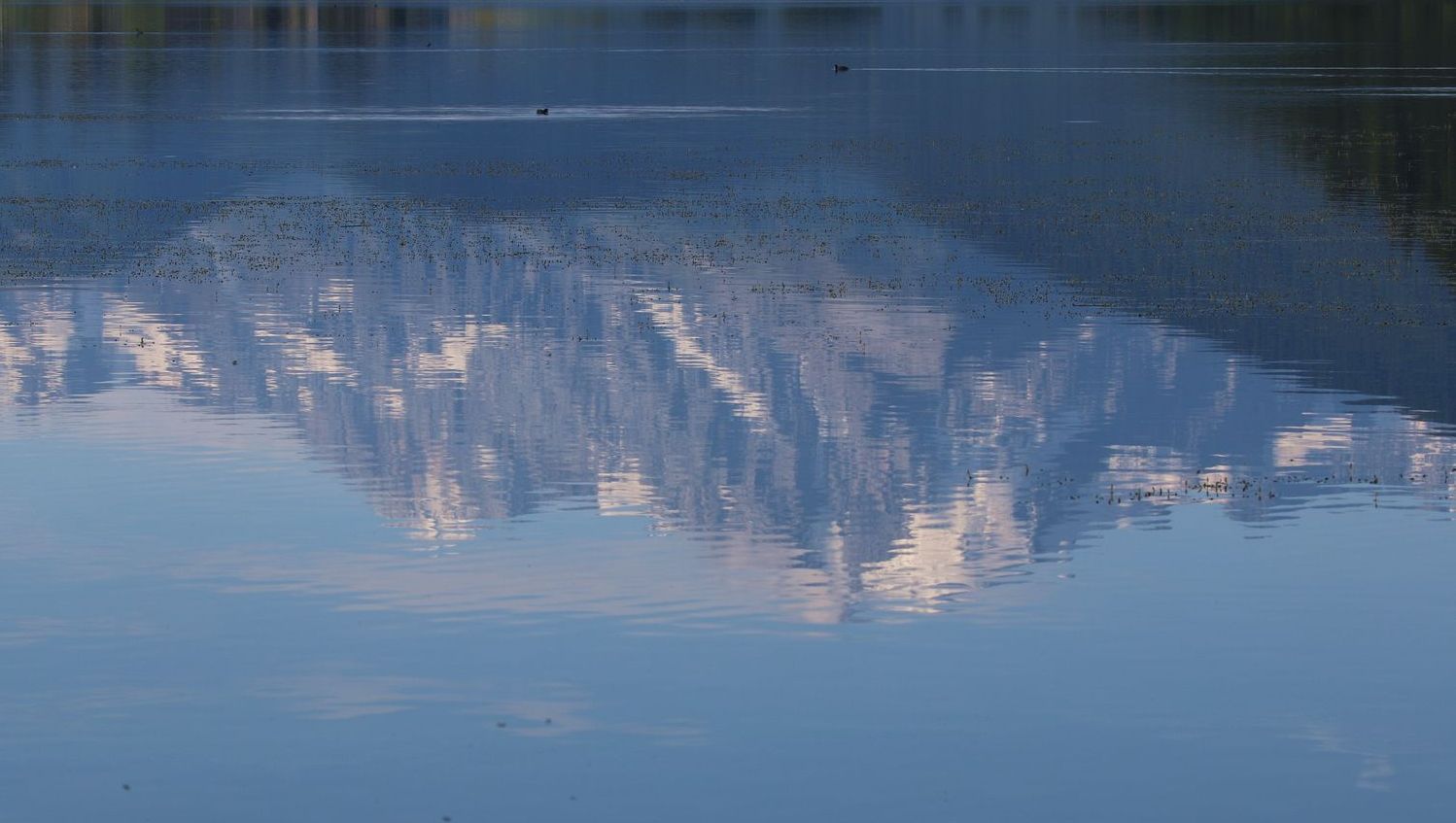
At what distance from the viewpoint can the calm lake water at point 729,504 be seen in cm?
2177

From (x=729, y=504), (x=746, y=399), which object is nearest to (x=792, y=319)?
(x=746, y=399)

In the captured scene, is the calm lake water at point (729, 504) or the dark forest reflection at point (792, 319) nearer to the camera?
the calm lake water at point (729, 504)

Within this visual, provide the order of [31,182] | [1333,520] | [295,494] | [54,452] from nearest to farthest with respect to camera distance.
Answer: [1333,520], [295,494], [54,452], [31,182]

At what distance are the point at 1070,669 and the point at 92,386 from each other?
2283cm

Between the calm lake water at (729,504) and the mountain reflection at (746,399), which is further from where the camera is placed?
the mountain reflection at (746,399)

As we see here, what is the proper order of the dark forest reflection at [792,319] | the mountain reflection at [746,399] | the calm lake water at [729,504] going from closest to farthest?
the calm lake water at [729,504] → the mountain reflection at [746,399] → the dark forest reflection at [792,319]

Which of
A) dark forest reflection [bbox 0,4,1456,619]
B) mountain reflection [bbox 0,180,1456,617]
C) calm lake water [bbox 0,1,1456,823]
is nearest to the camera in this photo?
calm lake water [bbox 0,1,1456,823]

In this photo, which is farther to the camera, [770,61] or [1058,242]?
[770,61]

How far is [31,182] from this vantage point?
276 ft

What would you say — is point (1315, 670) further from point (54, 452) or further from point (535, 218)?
point (535, 218)

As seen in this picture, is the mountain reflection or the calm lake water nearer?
the calm lake water

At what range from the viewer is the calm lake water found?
21.8m

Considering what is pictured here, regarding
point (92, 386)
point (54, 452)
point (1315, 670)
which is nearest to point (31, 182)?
point (92, 386)

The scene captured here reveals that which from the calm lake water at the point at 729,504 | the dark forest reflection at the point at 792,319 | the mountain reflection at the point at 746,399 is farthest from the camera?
the dark forest reflection at the point at 792,319
